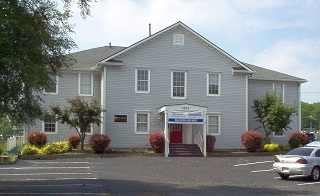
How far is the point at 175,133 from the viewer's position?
118ft

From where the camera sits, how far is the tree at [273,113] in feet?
115

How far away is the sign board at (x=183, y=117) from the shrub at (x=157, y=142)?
1.37 metres

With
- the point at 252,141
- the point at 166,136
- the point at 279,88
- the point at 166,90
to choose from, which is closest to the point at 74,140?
the point at 166,136

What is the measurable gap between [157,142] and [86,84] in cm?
748

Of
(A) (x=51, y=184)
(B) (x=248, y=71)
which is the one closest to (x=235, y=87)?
(B) (x=248, y=71)

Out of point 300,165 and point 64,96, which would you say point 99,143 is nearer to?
point 64,96

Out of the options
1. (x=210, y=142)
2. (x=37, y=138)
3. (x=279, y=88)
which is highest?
(x=279, y=88)

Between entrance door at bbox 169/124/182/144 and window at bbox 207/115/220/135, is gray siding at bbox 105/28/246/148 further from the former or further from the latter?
entrance door at bbox 169/124/182/144

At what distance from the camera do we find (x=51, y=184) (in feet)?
58.6

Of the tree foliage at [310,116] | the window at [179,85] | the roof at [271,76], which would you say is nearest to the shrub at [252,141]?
Answer: the window at [179,85]

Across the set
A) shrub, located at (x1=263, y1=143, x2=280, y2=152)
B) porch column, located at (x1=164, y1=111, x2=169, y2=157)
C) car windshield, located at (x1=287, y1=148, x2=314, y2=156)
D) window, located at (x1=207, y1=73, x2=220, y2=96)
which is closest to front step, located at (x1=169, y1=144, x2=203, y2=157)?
porch column, located at (x1=164, y1=111, x2=169, y2=157)

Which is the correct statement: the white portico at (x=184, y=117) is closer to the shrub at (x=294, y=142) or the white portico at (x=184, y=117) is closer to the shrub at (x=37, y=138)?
the shrub at (x=294, y=142)

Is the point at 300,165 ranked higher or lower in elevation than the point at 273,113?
lower

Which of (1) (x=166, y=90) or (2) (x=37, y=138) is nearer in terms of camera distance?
(2) (x=37, y=138)
